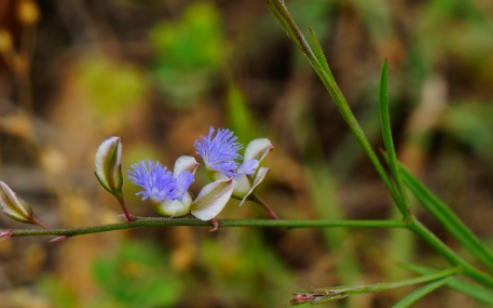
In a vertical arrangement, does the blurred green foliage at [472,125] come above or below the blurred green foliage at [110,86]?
below

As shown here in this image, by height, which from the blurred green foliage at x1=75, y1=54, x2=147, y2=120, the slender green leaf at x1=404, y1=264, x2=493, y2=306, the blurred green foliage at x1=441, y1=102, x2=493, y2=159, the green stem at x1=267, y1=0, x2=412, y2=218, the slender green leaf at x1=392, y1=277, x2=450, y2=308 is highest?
the blurred green foliage at x1=75, y1=54, x2=147, y2=120

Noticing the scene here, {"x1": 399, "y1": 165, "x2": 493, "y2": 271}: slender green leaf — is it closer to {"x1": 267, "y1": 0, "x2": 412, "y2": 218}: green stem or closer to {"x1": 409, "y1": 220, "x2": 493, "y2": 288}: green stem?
{"x1": 409, "y1": 220, "x2": 493, "y2": 288}: green stem

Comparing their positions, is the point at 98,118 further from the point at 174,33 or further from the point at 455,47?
the point at 455,47

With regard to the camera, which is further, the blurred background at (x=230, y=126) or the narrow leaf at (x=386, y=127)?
the blurred background at (x=230, y=126)

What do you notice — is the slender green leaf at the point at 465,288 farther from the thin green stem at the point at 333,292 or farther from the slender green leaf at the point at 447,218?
the thin green stem at the point at 333,292

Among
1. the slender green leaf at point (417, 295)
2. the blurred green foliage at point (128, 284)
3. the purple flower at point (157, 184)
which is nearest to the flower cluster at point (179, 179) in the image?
the purple flower at point (157, 184)

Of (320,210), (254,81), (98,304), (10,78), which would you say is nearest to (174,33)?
(254,81)

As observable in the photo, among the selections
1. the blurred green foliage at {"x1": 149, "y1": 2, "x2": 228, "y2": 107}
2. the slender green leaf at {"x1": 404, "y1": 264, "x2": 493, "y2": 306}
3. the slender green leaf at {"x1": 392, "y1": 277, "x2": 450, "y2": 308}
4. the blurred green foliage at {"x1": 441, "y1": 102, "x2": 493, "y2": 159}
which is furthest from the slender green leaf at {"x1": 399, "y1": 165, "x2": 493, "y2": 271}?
the blurred green foliage at {"x1": 149, "y1": 2, "x2": 228, "y2": 107}
